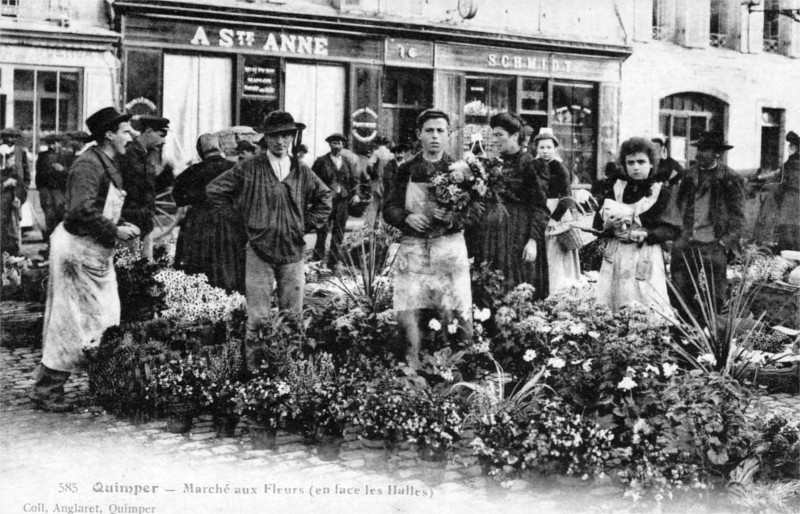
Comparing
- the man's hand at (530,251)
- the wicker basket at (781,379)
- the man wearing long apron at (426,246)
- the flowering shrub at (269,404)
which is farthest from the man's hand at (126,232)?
the wicker basket at (781,379)

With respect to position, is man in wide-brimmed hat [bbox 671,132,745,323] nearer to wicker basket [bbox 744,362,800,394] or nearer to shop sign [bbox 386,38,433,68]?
wicker basket [bbox 744,362,800,394]

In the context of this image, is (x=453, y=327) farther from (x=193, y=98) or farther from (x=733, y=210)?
(x=193, y=98)

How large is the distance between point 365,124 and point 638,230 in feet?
39.5

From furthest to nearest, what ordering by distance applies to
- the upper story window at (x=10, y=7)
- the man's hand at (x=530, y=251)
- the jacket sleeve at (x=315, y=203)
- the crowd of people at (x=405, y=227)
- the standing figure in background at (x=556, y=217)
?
the upper story window at (x=10, y=7) → the standing figure in background at (x=556, y=217) → the man's hand at (x=530, y=251) → the jacket sleeve at (x=315, y=203) → the crowd of people at (x=405, y=227)

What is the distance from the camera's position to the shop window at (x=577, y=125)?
20.7 metres

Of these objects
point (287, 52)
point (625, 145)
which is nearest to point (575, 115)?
point (287, 52)

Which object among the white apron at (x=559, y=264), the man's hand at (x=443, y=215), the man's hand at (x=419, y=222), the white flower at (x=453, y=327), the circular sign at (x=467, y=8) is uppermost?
the circular sign at (x=467, y=8)

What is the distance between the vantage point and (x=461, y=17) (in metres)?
19.0

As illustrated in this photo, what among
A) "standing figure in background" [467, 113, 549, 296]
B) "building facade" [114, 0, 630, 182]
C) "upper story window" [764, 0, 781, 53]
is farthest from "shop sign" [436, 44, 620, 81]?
"standing figure in background" [467, 113, 549, 296]

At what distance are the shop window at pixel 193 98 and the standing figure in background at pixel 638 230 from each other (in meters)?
10.8

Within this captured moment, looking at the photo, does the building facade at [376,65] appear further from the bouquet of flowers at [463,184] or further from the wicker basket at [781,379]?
the wicker basket at [781,379]

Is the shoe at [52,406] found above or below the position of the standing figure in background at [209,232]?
below

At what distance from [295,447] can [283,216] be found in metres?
1.77

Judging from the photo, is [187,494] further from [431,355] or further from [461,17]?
[461,17]
